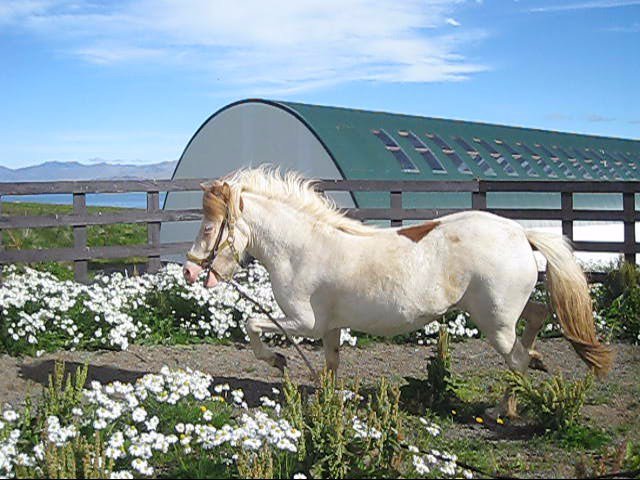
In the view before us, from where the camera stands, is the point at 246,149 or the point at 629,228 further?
the point at 246,149

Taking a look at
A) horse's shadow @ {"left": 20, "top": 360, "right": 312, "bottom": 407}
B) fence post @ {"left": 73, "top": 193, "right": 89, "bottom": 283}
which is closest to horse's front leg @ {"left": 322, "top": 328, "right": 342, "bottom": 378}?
horse's shadow @ {"left": 20, "top": 360, "right": 312, "bottom": 407}

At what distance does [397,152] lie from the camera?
59.7ft

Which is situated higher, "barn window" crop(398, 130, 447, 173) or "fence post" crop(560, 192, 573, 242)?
"barn window" crop(398, 130, 447, 173)

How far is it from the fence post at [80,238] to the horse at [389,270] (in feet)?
17.6

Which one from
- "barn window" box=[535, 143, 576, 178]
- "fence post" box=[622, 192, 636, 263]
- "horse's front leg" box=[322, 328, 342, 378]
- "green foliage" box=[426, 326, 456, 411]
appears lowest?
"green foliage" box=[426, 326, 456, 411]

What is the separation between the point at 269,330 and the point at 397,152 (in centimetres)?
1256

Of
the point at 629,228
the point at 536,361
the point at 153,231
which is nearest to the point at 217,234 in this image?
the point at 536,361

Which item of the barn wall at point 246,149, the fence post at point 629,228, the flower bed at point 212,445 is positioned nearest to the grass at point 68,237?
the barn wall at point 246,149

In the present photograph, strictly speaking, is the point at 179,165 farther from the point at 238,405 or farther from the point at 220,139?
the point at 238,405

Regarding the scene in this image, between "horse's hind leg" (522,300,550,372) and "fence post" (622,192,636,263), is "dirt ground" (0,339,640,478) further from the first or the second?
"fence post" (622,192,636,263)

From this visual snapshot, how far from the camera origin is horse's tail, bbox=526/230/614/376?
591cm

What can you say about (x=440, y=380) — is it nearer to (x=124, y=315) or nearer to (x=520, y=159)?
(x=124, y=315)

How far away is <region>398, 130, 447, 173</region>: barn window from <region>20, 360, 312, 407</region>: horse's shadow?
12221 millimetres

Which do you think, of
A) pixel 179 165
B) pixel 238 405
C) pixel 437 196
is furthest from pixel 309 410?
pixel 179 165
